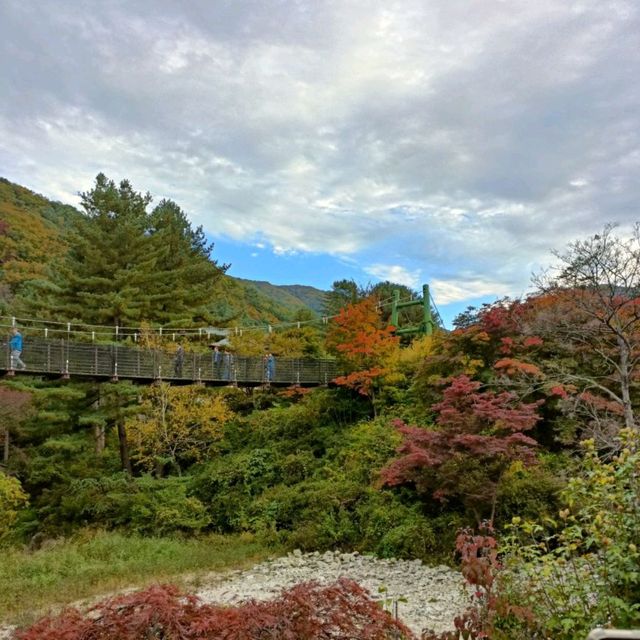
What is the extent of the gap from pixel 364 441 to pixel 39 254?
77.1 ft

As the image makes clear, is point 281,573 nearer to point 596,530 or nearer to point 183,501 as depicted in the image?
point 183,501

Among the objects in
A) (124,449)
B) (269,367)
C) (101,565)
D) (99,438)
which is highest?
(269,367)

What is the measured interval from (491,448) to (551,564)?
5238 millimetres

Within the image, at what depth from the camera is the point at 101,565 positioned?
8680 millimetres

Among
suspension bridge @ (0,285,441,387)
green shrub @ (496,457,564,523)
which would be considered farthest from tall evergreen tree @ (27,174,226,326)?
green shrub @ (496,457,564,523)

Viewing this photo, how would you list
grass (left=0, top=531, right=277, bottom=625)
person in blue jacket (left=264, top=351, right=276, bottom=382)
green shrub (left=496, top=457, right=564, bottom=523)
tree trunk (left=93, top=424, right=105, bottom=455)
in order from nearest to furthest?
1. grass (left=0, top=531, right=277, bottom=625)
2. green shrub (left=496, top=457, right=564, bottom=523)
3. person in blue jacket (left=264, top=351, right=276, bottom=382)
4. tree trunk (left=93, top=424, right=105, bottom=455)

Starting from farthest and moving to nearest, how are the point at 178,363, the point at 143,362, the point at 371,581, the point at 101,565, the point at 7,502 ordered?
the point at 178,363 < the point at 143,362 < the point at 7,502 < the point at 101,565 < the point at 371,581

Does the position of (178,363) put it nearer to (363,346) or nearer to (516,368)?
(363,346)

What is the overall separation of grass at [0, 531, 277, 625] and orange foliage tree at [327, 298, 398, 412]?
440 centimetres

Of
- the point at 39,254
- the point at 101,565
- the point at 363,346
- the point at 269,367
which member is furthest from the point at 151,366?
the point at 39,254

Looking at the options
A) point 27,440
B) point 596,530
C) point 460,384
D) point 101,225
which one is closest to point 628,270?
point 460,384

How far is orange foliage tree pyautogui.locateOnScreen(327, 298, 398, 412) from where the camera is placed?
1238cm

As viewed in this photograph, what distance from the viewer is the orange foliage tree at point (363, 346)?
12375 mm

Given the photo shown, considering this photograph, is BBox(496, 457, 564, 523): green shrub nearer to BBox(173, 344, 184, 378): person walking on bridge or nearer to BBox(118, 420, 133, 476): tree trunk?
BBox(173, 344, 184, 378): person walking on bridge
